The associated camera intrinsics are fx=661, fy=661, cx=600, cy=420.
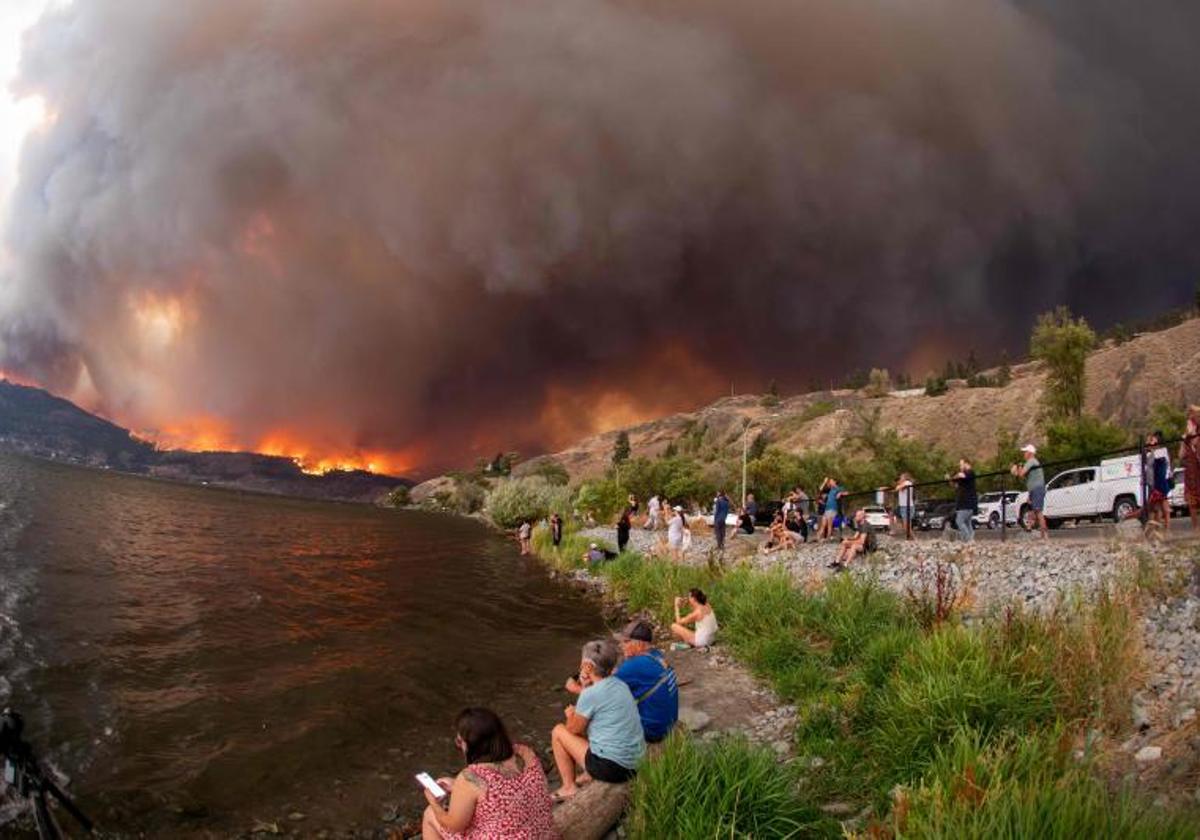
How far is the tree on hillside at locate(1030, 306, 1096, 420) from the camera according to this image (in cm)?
6347

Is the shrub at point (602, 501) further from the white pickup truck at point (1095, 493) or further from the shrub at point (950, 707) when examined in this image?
the shrub at point (950, 707)

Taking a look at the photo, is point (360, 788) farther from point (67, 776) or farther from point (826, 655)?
point (826, 655)


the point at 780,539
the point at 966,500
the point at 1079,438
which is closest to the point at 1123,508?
the point at 966,500

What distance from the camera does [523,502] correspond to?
2945 inches

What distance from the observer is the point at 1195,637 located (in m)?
7.53

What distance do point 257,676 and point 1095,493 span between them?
92.2 feet

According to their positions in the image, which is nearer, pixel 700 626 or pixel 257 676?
pixel 257 676

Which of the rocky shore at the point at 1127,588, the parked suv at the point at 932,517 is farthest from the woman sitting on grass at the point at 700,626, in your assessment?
the parked suv at the point at 932,517

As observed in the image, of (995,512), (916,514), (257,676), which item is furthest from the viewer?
(916,514)

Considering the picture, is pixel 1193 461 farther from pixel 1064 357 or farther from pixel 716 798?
pixel 1064 357

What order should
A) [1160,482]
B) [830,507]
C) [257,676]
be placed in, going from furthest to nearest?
[830,507], [1160,482], [257,676]

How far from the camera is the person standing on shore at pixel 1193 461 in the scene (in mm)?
13592

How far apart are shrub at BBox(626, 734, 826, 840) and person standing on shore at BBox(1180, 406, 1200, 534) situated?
12.7 m

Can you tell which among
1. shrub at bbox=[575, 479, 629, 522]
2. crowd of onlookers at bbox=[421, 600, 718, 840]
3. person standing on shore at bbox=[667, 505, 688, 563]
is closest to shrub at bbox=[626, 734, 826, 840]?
crowd of onlookers at bbox=[421, 600, 718, 840]
